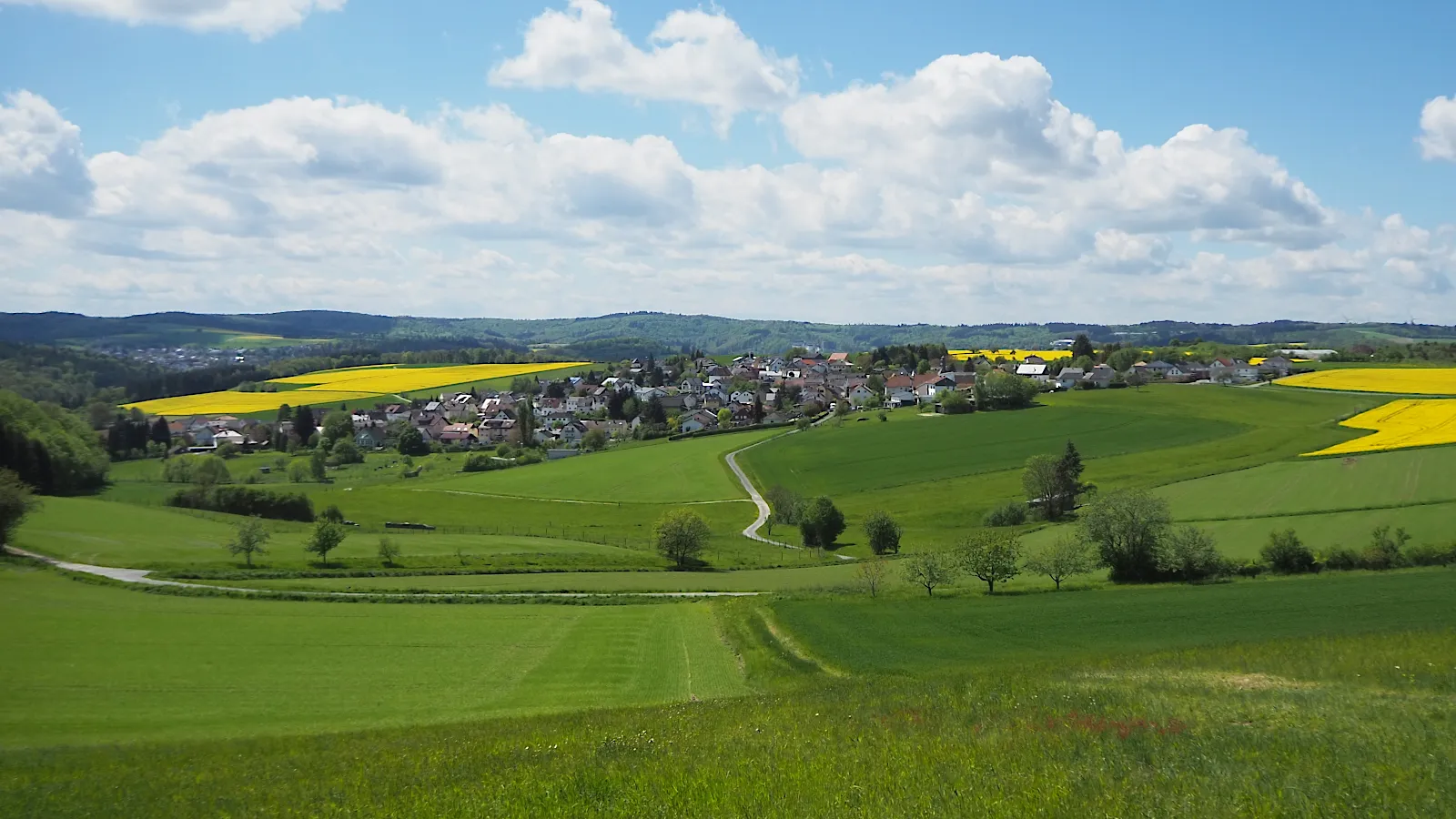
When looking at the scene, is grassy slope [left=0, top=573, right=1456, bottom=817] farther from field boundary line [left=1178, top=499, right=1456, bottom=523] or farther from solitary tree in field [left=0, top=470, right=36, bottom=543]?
solitary tree in field [left=0, top=470, right=36, bottom=543]

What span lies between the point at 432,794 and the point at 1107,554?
36.6 m

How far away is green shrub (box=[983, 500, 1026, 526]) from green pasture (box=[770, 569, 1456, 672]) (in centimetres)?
2223

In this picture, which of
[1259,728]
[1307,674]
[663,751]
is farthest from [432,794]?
[1307,674]

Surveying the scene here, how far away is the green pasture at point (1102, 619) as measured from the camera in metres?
25.8

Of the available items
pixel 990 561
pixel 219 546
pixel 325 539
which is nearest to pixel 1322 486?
pixel 990 561

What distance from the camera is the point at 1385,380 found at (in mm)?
110438

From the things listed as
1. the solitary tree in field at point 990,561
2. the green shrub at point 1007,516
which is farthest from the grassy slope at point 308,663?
the green shrub at point 1007,516

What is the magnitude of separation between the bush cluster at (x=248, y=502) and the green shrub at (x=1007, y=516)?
4884 centimetres

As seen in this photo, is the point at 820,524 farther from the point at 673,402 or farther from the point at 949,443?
the point at 673,402

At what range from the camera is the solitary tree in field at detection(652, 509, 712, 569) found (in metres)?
52.5

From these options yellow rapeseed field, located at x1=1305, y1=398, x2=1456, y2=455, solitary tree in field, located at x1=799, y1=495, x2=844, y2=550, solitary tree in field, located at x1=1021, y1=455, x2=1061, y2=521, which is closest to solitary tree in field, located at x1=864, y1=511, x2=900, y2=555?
solitary tree in field, located at x1=799, y1=495, x2=844, y2=550

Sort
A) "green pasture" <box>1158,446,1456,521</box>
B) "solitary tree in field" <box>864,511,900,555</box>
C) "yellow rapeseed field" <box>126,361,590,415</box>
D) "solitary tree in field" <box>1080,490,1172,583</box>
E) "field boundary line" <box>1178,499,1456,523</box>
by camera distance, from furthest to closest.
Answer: "yellow rapeseed field" <box>126,361,590,415</box>, "solitary tree in field" <box>864,511,900,555</box>, "green pasture" <box>1158,446,1456,521</box>, "field boundary line" <box>1178,499,1456,523</box>, "solitary tree in field" <box>1080,490,1172,583</box>

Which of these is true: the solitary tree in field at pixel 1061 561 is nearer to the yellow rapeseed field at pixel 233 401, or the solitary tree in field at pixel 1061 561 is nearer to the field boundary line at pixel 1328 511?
the field boundary line at pixel 1328 511

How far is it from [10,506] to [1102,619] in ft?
164
